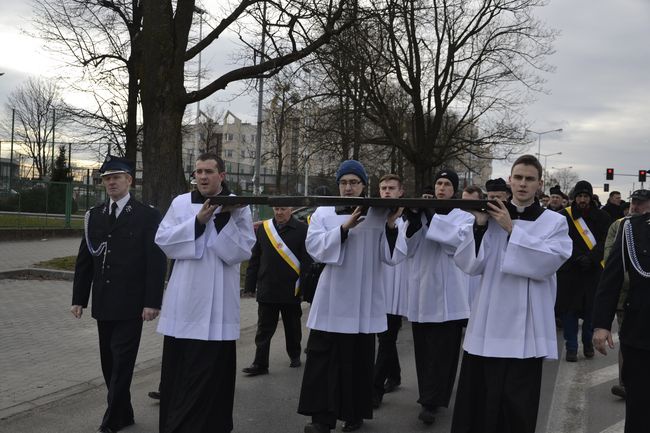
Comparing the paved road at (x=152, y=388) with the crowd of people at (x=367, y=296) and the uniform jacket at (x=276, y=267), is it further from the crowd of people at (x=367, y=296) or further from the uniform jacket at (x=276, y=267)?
the uniform jacket at (x=276, y=267)

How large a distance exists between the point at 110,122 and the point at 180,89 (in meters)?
15.4

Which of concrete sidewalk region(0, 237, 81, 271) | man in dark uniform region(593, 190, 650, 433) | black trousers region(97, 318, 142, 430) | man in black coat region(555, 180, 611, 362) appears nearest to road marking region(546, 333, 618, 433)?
man in black coat region(555, 180, 611, 362)

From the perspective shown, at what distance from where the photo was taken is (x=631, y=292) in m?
4.38

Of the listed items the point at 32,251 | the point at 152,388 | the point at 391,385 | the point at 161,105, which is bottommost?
the point at 152,388

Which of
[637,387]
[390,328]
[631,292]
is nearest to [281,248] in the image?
[390,328]

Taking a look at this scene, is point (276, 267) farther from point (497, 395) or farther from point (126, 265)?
point (497, 395)

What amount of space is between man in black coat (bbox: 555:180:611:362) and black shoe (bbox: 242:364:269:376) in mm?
3891

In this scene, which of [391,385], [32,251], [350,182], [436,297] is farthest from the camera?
[32,251]

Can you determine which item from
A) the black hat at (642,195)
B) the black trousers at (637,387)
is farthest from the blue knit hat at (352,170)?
the black hat at (642,195)

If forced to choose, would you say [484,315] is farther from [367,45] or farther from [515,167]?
[367,45]

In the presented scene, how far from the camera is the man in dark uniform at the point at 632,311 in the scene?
165 inches

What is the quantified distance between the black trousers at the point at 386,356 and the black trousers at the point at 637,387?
2465 mm

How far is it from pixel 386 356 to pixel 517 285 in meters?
2.47

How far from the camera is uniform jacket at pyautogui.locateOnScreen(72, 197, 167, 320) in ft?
17.7
